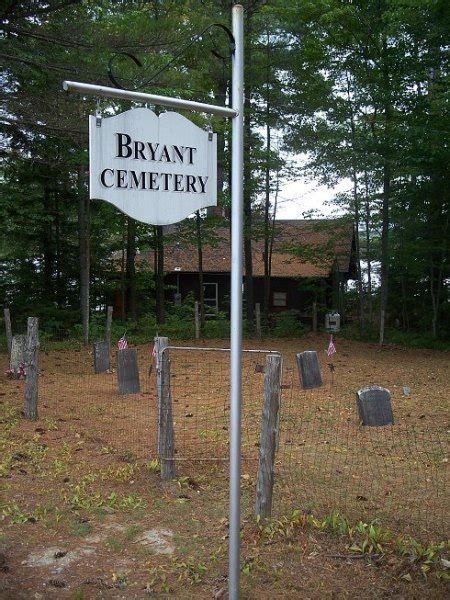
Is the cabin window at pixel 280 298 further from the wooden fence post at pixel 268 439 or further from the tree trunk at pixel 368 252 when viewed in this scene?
the wooden fence post at pixel 268 439

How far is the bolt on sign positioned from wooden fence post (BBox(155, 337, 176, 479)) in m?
2.50

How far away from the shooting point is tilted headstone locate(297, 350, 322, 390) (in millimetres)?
11133

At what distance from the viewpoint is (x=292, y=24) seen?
21.2 meters

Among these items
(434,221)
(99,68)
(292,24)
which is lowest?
(434,221)

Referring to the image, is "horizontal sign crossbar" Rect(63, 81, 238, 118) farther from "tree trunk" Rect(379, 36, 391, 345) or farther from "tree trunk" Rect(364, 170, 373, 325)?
"tree trunk" Rect(364, 170, 373, 325)

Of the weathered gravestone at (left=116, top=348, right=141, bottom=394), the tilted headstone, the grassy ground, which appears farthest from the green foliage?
the grassy ground

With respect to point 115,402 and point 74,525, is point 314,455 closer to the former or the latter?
point 74,525

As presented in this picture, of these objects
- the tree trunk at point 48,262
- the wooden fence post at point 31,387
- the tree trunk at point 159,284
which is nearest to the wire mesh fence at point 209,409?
the wooden fence post at point 31,387

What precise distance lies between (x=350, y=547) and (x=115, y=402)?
20.1ft

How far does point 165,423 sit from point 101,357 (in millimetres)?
7625

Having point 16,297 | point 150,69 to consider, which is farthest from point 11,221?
point 150,69

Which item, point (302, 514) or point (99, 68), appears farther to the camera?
point (99, 68)

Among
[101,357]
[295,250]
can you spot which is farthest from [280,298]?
[101,357]

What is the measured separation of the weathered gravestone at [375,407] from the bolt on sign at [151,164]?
5155 mm
